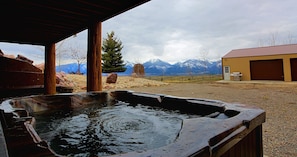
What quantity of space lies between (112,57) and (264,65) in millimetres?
12585

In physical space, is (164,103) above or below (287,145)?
above

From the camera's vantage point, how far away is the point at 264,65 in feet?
40.9

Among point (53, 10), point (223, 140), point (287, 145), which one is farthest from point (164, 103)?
point (53, 10)

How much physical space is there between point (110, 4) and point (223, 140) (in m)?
2.42

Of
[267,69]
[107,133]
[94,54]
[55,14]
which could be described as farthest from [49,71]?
[267,69]

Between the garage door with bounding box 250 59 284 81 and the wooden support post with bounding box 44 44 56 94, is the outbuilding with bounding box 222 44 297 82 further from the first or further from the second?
the wooden support post with bounding box 44 44 56 94

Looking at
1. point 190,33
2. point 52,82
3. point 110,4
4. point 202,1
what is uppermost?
point 190,33

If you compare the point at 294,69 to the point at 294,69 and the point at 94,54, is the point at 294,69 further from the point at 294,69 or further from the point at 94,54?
the point at 94,54

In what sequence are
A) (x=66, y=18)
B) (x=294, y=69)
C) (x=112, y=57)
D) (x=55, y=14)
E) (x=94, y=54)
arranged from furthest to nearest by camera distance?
1. (x=112, y=57)
2. (x=294, y=69)
3. (x=94, y=54)
4. (x=66, y=18)
5. (x=55, y=14)

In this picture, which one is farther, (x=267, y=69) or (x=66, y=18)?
(x=267, y=69)

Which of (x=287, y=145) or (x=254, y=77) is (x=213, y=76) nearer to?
(x=254, y=77)

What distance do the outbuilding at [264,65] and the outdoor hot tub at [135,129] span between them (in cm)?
1160

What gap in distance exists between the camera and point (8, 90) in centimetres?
432

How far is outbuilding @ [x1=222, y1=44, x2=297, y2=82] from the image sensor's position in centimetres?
1096
